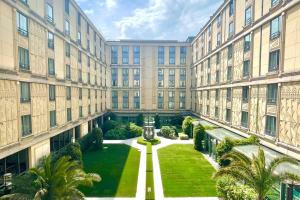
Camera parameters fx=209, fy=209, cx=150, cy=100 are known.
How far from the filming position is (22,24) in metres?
19.1

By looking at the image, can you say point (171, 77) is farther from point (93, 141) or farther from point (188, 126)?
point (93, 141)

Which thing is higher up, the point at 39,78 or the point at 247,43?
the point at 247,43

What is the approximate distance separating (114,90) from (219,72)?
32.6m

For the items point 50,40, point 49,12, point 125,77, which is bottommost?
point 125,77

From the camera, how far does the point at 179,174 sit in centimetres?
2491

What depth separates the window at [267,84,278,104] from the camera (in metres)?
21.1

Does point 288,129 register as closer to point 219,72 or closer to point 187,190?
point 187,190

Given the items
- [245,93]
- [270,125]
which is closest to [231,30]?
[245,93]

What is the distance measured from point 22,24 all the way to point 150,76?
141 ft

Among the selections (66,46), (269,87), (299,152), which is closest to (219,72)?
(269,87)

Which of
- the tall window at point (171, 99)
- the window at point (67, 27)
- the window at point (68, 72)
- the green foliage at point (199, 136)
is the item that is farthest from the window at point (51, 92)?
the tall window at point (171, 99)

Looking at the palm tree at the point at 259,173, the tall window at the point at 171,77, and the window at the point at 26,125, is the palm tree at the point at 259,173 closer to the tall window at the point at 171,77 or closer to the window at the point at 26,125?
the window at the point at 26,125

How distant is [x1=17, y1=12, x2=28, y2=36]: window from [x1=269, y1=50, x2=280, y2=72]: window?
80.1 feet

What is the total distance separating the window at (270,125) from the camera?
21094 millimetres
